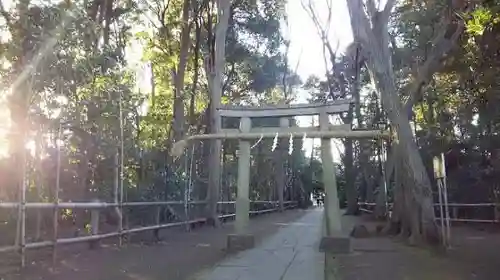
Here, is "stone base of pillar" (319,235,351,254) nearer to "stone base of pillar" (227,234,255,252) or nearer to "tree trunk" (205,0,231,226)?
"stone base of pillar" (227,234,255,252)

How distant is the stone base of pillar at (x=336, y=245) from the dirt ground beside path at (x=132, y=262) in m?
A: 2.01

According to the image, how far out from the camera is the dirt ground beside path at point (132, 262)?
24.4ft

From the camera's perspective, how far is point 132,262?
9.02 m

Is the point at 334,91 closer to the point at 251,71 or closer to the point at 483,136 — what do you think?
the point at 251,71

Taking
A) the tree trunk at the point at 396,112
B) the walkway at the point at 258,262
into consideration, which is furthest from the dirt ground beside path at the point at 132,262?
the tree trunk at the point at 396,112

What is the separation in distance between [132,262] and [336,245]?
Result: 4154mm

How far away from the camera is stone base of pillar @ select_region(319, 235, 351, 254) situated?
10953 millimetres

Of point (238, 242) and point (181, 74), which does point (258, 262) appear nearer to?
point (238, 242)

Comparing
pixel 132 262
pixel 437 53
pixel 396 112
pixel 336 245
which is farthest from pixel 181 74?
pixel 132 262

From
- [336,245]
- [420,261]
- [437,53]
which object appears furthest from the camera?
[437,53]

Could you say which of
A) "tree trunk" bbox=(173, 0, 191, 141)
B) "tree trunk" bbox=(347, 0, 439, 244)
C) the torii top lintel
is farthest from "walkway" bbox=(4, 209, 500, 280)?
"tree trunk" bbox=(173, 0, 191, 141)

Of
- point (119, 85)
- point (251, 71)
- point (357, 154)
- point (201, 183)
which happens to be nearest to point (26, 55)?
point (119, 85)

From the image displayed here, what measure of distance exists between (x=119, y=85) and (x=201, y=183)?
23.7ft

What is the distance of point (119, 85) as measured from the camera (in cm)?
1218
